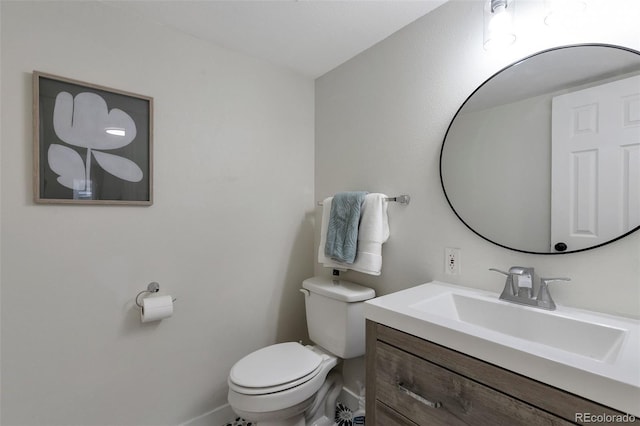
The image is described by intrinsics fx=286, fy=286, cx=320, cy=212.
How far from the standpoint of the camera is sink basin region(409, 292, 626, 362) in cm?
83

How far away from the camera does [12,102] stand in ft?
3.79

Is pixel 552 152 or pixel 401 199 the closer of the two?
pixel 552 152

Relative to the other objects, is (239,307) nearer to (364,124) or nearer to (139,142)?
(139,142)

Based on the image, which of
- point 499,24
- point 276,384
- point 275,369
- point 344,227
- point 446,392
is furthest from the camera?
point 344,227

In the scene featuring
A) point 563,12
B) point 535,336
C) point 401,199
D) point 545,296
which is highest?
point 563,12

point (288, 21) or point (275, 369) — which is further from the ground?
point (288, 21)

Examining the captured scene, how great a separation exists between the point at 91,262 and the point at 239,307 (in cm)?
80

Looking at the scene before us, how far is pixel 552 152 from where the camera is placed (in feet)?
3.40

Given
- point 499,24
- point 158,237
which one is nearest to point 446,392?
point 499,24

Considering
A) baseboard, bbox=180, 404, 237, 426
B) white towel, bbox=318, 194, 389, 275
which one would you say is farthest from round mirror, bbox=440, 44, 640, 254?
baseboard, bbox=180, 404, 237, 426

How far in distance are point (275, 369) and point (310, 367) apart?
0.57 feet

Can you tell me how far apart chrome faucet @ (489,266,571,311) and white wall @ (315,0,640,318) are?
0.07 m

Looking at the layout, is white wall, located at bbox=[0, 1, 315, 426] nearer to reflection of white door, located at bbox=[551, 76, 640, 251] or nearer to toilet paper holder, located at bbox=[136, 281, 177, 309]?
toilet paper holder, located at bbox=[136, 281, 177, 309]

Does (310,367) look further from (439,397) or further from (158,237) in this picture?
(158,237)
